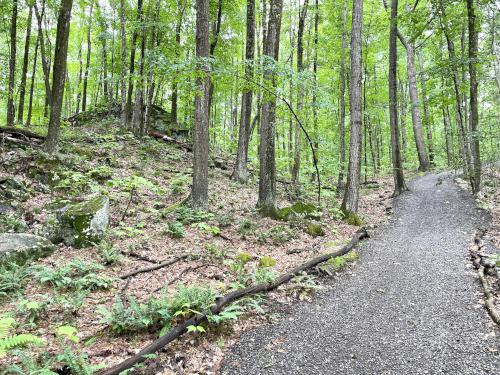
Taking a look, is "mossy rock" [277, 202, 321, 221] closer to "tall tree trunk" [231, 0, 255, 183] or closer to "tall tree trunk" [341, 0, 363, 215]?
"tall tree trunk" [341, 0, 363, 215]

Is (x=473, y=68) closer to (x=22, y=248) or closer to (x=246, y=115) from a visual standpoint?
(x=246, y=115)

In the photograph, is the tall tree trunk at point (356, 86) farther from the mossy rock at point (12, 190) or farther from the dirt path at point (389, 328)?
the mossy rock at point (12, 190)

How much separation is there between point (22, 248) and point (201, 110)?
5292 millimetres

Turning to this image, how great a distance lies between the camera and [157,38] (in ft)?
56.1

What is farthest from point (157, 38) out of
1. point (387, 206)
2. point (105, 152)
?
point (387, 206)

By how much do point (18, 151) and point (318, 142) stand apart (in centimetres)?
1313

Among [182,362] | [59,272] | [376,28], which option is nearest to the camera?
[182,362]

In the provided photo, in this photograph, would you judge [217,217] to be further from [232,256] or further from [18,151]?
[18,151]

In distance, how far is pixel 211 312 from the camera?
14.3 feet

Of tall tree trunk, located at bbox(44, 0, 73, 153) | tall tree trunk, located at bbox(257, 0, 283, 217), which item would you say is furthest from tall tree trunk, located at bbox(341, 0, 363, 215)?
tall tree trunk, located at bbox(44, 0, 73, 153)

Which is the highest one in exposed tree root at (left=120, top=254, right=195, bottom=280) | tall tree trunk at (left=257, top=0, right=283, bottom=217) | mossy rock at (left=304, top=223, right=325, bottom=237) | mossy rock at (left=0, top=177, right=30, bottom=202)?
tall tree trunk at (left=257, top=0, right=283, bottom=217)

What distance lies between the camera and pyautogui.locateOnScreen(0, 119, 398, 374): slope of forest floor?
4094 mm

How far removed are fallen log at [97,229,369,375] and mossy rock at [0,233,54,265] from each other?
3.76 m

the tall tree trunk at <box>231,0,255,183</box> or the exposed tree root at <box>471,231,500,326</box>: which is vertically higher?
the tall tree trunk at <box>231,0,255,183</box>
